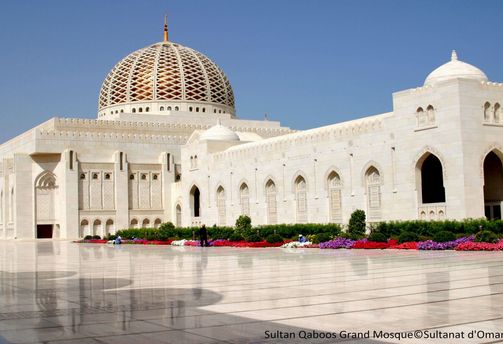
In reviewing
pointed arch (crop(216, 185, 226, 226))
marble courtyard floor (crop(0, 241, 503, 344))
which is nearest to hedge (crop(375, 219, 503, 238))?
marble courtyard floor (crop(0, 241, 503, 344))

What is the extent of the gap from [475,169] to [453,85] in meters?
2.96

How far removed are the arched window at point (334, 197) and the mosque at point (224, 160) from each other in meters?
0.05

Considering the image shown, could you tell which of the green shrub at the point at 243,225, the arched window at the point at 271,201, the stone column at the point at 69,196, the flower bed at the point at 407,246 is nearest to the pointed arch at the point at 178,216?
the stone column at the point at 69,196

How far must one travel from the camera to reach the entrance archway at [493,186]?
25.2m

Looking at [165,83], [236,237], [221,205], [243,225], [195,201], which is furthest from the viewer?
[165,83]

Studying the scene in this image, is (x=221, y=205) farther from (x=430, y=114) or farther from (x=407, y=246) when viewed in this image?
(x=407, y=246)

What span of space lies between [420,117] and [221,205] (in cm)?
1457

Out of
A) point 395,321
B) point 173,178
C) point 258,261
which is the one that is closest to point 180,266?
point 258,261

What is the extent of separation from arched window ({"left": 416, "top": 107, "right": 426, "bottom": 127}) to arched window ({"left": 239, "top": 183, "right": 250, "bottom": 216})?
11691 millimetres

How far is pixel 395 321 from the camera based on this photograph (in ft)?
20.8

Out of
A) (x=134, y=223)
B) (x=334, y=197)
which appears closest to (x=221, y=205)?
(x=134, y=223)

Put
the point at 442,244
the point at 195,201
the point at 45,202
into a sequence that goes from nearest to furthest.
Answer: the point at 442,244 → the point at 45,202 → the point at 195,201

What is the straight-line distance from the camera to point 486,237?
57.3 feet

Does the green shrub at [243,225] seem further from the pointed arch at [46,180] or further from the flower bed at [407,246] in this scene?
the pointed arch at [46,180]
